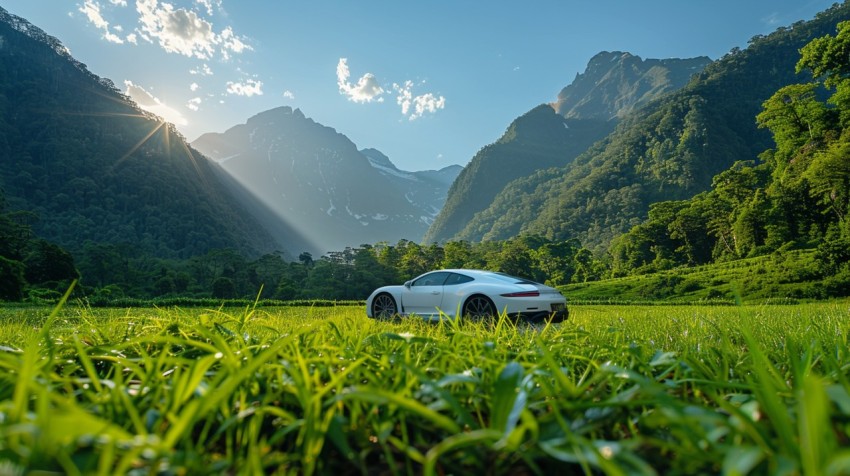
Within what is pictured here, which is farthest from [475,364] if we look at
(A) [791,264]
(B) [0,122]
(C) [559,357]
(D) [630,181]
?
(B) [0,122]

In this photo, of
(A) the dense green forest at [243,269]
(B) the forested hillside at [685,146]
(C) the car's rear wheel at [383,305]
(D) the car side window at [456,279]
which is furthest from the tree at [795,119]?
(B) the forested hillside at [685,146]

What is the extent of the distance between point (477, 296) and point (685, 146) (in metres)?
121

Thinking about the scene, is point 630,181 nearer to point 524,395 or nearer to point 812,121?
point 812,121

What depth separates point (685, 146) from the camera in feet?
351

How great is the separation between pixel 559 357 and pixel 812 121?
5374cm

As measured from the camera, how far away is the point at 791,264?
1230 inches

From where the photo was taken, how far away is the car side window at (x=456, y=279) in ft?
29.3

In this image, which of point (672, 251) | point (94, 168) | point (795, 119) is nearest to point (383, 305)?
point (795, 119)

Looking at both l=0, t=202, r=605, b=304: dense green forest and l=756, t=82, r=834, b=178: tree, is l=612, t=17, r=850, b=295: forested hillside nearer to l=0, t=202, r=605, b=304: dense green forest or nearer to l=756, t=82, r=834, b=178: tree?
l=756, t=82, r=834, b=178: tree

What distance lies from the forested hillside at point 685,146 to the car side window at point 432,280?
90332mm

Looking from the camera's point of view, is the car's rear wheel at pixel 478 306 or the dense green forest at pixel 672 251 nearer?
the car's rear wheel at pixel 478 306

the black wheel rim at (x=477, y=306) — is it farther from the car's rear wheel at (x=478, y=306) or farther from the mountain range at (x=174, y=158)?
the mountain range at (x=174, y=158)

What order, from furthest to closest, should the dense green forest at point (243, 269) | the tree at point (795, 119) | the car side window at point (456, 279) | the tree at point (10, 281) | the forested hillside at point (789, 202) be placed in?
the tree at point (795, 119)
the dense green forest at point (243, 269)
the forested hillside at point (789, 202)
the tree at point (10, 281)
the car side window at point (456, 279)

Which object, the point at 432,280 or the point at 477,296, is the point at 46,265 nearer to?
the point at 432,280
